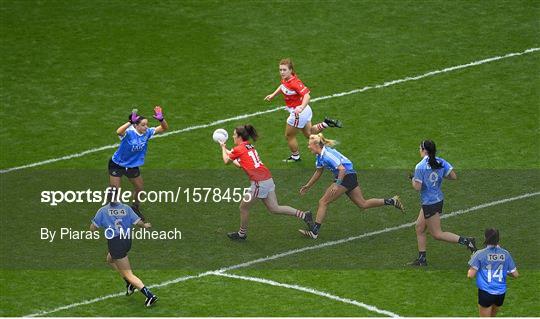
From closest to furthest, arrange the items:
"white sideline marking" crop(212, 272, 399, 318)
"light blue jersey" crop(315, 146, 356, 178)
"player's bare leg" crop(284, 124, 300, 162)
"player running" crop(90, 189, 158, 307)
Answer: "white sideline marking" crop(212, 272, 399, 318), "player running" crop(90, 189, 158, 307), "light blue jersey" crop(315, 146, 356, 178), "player's bare leg" crop(284, 124, 300, 162)

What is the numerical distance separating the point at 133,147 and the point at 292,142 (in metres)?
4.26

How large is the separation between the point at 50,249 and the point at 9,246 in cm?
79

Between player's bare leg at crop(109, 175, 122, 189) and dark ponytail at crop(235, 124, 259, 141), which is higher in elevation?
dark ponytail at crop(235, 124, 259, 141)

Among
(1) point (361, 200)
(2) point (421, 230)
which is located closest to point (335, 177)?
(1) point (361, 200)

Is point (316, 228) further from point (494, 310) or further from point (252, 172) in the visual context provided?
point (494, 310)

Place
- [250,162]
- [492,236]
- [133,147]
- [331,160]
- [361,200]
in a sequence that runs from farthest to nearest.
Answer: [133,147], [361,200], [250,162], [331,160], [492,236]

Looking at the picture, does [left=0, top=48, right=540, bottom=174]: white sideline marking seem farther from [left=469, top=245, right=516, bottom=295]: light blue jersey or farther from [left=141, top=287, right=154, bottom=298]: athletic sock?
[left=469, top=245, right=516, bottom=295]: light blue jersey

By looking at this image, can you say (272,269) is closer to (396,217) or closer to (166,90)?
(396,217)

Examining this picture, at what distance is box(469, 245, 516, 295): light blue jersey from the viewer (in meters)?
20.1

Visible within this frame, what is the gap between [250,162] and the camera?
2392cm

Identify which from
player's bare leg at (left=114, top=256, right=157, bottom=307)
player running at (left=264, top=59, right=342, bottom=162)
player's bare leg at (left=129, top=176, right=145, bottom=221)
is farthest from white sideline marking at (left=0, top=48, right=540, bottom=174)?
player's bare leg at (left=114, top=256, right=157, bottom=307)

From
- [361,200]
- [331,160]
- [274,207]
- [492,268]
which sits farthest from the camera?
[361,200]

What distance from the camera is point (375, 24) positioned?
110ft

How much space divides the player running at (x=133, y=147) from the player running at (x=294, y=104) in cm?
325
